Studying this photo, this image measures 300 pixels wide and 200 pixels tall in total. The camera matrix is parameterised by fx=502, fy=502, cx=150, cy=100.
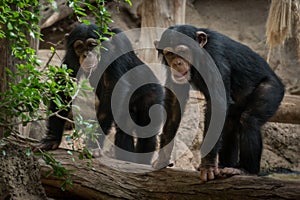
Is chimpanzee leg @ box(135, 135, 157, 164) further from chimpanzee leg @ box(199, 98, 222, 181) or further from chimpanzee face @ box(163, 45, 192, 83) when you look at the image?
chimpanzee leg @ box(199, 98, 222, 181)

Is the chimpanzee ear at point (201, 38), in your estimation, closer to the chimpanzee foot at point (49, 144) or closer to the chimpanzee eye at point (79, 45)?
the chimpanzee eye at point (79, 45)

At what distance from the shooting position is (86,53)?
5.12 m

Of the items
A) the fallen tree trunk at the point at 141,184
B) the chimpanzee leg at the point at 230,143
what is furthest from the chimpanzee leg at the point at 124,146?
the chimpanzee leg at the point at 230,143

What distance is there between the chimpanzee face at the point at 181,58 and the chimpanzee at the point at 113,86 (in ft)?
2.27

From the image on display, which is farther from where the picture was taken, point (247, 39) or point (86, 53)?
point (247, 39)

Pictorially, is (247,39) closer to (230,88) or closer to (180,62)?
(230,88)

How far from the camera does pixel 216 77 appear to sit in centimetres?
434

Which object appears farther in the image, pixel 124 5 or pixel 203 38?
pixel 124 5

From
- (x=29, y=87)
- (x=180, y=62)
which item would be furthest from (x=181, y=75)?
(x=29, y=87)

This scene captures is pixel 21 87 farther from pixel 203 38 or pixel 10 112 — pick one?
pixel 203 38

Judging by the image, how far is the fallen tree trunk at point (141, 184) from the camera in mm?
3895

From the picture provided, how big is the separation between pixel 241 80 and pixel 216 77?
0.50 m

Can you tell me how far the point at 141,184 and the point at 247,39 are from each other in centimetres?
663

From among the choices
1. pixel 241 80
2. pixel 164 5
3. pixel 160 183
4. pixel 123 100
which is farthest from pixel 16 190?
pixel 164 5
